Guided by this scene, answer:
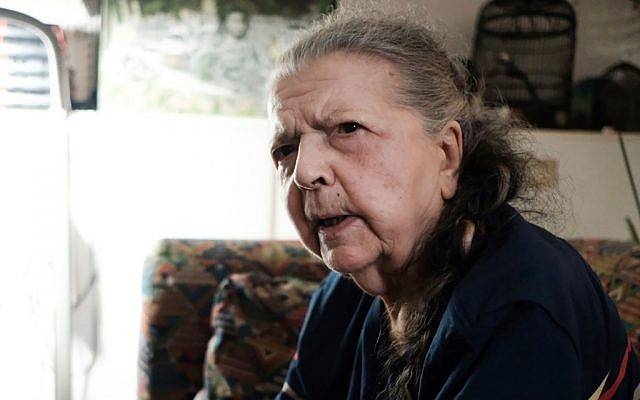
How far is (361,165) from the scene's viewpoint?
3.22 feet

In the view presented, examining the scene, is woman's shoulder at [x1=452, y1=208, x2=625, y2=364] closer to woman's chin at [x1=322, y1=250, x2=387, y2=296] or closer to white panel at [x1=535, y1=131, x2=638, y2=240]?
woman's chin at [x1=322, y1=250, x2=387, y2=296]

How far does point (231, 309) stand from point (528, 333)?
96 cm

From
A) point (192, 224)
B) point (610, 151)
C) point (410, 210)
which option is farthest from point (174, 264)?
point (610, 151)

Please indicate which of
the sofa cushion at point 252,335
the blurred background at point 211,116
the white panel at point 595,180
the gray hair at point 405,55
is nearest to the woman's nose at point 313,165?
the gray hair at point 405,55

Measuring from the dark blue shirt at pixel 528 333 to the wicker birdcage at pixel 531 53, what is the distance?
1.73 m

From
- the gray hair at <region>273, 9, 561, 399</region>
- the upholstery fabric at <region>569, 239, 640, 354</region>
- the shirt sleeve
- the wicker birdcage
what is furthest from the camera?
the wicker birdcage

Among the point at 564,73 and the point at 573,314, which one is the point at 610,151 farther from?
the point at 573,314

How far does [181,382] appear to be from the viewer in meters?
1.73

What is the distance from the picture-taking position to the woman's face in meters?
0.98

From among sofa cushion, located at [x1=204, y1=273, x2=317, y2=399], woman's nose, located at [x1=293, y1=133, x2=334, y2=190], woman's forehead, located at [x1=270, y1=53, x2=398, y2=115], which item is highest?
woman's forehead, located at [x1=270, y1=53, x2=398, y2=115]

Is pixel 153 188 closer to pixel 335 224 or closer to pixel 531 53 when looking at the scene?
pixel 531 53

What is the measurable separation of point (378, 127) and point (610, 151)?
183 cm

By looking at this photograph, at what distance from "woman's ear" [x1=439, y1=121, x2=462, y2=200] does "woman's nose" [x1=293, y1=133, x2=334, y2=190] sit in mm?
171

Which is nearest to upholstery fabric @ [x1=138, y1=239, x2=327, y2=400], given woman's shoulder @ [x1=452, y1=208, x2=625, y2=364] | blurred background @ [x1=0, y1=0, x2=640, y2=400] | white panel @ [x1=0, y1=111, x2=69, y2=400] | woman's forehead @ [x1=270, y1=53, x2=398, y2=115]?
white panel @ [x1=0, y1=111, x2=69, y2=400]
